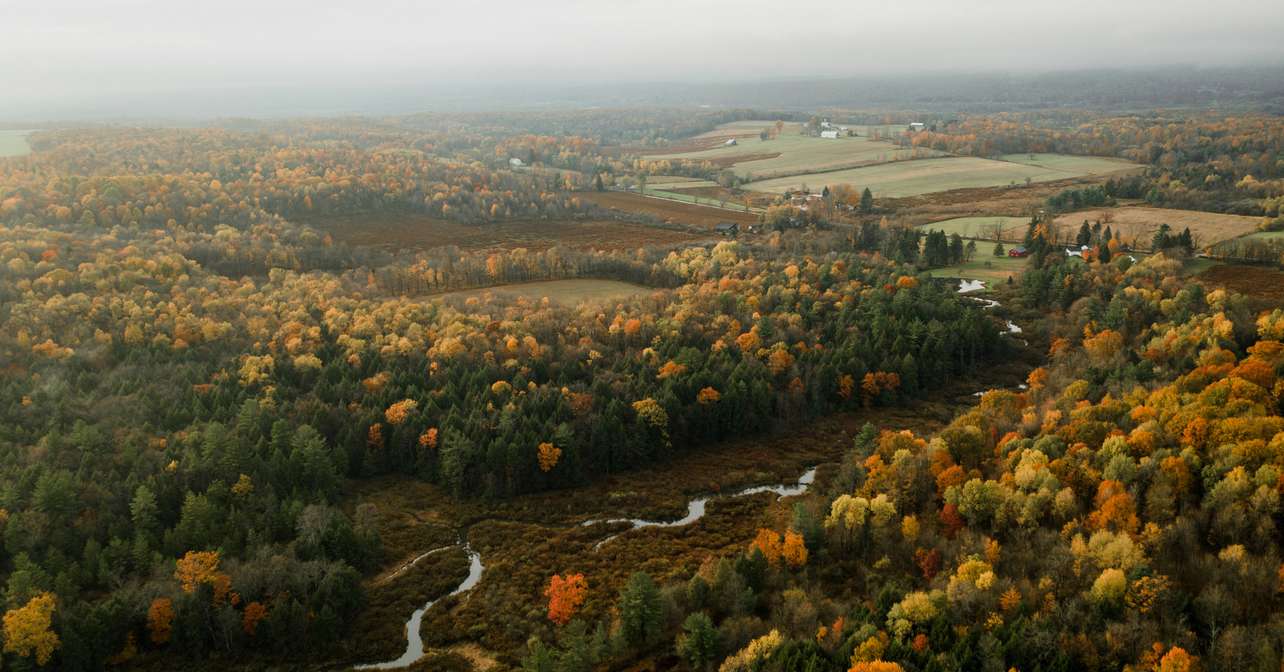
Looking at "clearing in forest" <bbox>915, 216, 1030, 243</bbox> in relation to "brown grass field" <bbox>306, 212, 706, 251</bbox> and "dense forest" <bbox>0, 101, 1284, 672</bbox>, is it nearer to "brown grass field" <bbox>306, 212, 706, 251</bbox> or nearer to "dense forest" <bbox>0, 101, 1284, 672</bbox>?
"dense forest" <bbox>0, 101, 1284, 672</bbox>

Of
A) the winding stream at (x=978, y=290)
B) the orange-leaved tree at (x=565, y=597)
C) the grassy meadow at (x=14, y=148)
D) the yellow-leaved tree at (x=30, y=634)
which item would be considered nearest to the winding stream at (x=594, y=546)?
the orange-leaved tree at (x=565, y=597)

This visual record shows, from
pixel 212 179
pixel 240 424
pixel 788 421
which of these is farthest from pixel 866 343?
pixel 212 179

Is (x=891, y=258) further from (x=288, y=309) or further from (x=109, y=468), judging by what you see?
(x=109, y=468)

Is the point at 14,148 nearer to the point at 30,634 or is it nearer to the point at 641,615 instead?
the point at 30,634

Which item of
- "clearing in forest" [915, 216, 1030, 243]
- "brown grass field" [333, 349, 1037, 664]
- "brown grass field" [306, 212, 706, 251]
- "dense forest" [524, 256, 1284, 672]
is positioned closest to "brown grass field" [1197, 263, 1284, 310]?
"dense forest" [524, 256, 1284, 672]

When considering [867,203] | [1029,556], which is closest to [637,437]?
[1029,556]
